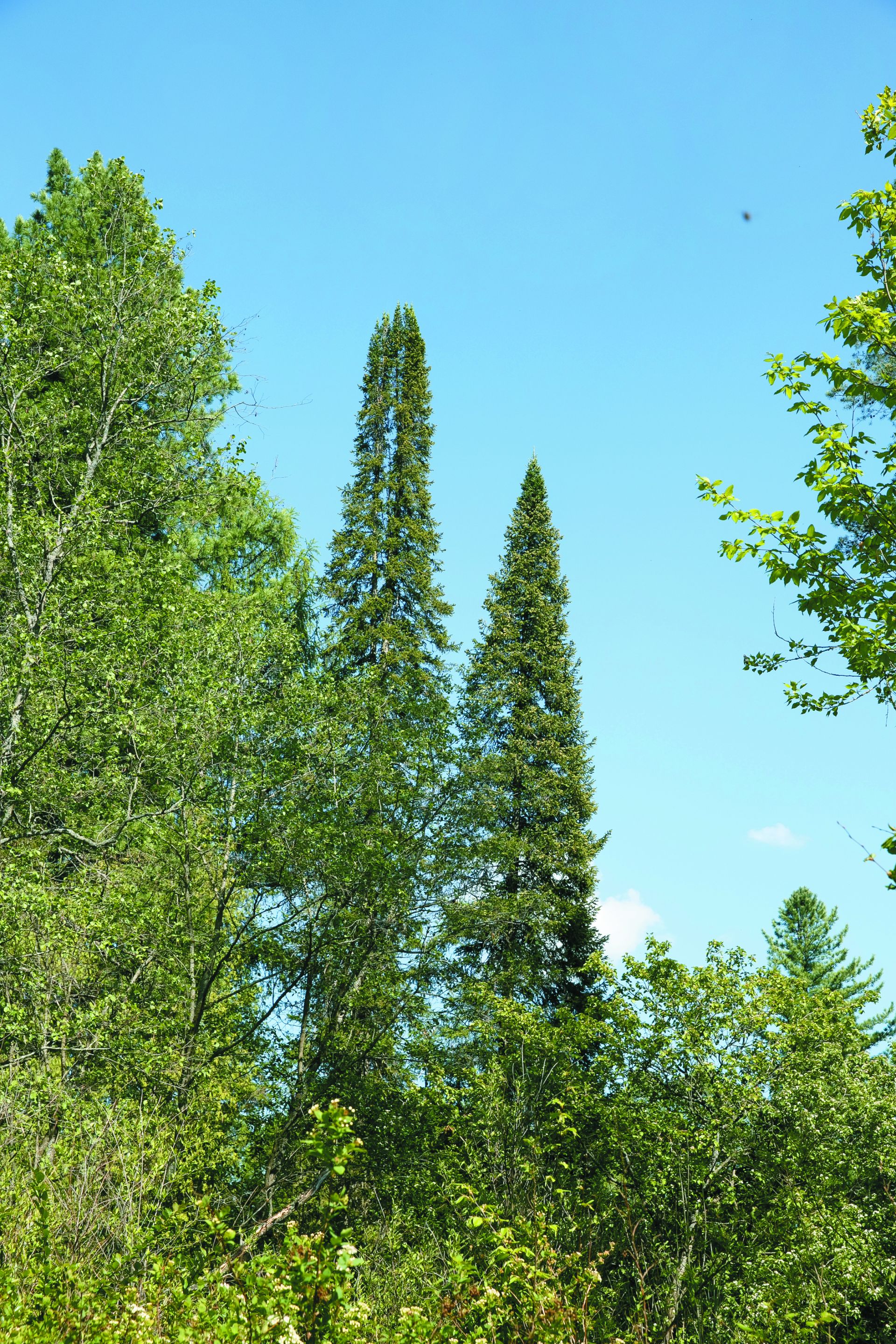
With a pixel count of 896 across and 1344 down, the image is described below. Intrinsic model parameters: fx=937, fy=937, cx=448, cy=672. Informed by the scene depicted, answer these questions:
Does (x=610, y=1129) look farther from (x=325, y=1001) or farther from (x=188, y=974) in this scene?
(x=188, y=974)

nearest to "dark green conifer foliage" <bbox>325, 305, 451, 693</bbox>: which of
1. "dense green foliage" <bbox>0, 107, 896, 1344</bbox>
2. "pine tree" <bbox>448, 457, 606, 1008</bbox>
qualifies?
"pine tree" <bbox>448, 457, 606, 1008</bbox>

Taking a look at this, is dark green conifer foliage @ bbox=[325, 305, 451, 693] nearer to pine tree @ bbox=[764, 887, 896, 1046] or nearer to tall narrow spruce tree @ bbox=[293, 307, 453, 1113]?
tall narrow spruce tree @ bbox=[293, 307, 453, 1113]

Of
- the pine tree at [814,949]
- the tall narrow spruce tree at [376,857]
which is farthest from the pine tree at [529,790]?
the pine tree at [814,949]

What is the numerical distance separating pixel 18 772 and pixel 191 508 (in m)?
4.39

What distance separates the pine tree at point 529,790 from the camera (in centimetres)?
1412

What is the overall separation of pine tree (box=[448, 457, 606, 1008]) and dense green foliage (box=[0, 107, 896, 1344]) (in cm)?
97

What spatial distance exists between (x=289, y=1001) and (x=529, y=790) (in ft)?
29.5

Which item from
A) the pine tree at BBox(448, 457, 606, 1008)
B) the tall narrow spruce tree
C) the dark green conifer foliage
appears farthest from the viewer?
the dark green conifer foliage

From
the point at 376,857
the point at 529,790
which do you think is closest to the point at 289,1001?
the point at 376,857

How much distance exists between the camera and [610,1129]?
30.6ft

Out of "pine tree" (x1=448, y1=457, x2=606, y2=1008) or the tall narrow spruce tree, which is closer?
the tall narrow spruce tree

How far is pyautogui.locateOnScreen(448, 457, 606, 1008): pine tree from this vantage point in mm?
14117

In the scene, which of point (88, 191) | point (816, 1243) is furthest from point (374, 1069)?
point (88, 191)

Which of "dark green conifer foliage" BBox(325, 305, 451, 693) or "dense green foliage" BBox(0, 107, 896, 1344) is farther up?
"dark green conifer foliage" BBox(325, 305, 451, 693)
